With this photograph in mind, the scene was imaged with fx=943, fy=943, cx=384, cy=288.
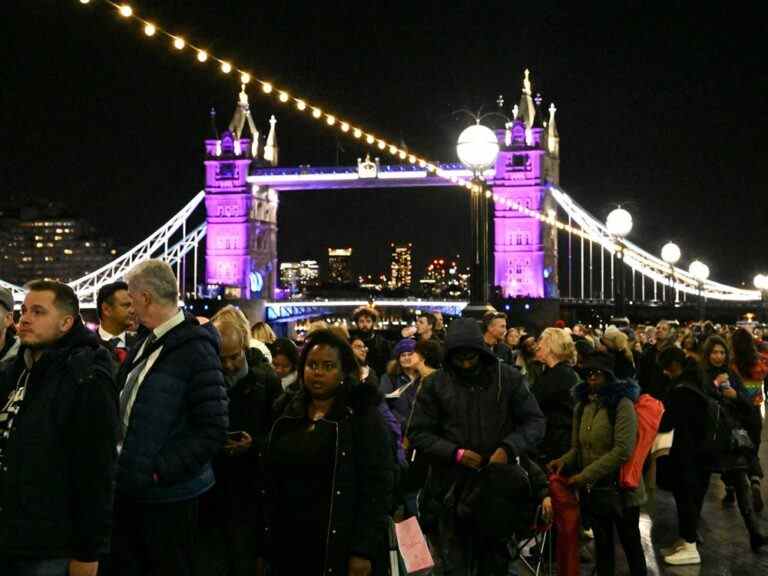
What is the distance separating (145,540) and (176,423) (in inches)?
19.3

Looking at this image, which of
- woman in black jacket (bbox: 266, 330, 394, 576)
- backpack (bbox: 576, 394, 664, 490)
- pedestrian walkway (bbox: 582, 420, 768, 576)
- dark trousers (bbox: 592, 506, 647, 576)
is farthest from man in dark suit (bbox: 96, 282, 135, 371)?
pedestrian walkway (bbox: 582, 420, 768, 576)

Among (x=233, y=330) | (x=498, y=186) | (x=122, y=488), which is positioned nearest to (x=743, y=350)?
(x=233, y=330)

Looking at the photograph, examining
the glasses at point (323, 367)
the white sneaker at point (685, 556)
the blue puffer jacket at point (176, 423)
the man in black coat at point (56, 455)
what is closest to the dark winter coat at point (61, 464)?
the man in black coat at point (56, 455)

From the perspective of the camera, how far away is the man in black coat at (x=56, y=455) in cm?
338

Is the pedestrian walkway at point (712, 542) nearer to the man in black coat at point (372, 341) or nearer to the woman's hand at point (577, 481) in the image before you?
the woman's hand at point (577, 481)

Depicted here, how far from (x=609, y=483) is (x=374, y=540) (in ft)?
8.43

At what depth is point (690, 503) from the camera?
700 cm

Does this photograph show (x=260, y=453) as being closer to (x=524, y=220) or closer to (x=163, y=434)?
(x=163, y=434)

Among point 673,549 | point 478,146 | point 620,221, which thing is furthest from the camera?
point 620,221

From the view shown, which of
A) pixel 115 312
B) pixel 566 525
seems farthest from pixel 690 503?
pixel 115 312

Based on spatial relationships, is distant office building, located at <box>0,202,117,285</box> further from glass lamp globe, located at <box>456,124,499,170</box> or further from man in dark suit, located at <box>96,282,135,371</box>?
man in dark suit, located at <box>96,282,135,371</box>

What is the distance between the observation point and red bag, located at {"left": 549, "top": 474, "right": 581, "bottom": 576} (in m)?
5.79

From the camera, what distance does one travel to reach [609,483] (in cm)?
586

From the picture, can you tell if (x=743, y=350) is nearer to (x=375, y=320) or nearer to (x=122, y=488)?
(x=375, y=320)
